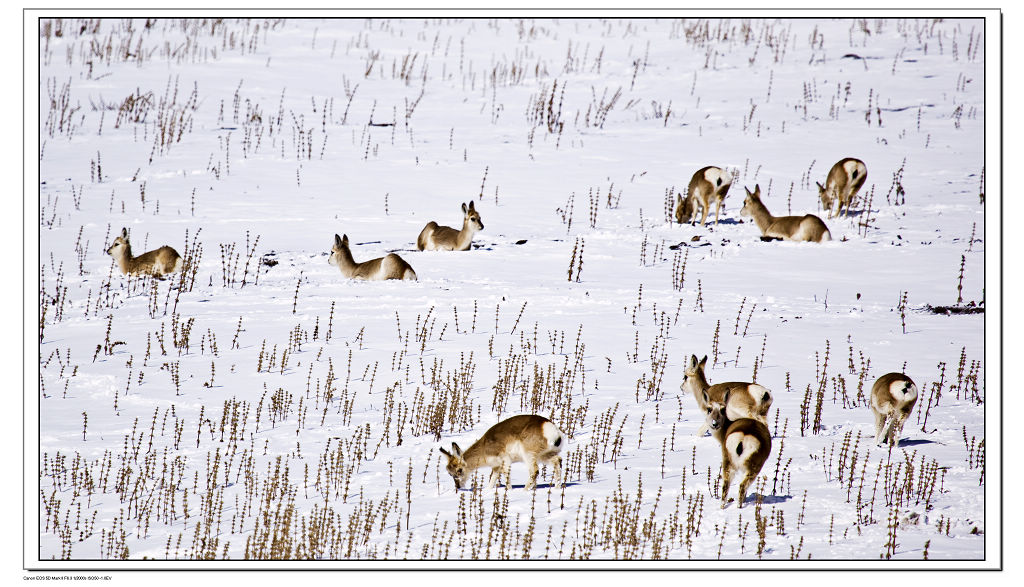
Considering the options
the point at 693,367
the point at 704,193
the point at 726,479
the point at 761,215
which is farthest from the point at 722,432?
the point at 704,193

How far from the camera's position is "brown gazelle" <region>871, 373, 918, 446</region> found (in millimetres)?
7180

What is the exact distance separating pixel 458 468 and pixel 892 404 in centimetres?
316

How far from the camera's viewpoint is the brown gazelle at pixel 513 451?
6742mm

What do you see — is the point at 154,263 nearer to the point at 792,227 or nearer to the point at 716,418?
the point at 716,418

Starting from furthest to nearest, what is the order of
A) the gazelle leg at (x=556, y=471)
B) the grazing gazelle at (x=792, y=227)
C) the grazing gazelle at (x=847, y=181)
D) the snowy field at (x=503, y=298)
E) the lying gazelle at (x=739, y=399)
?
the grazing gazelle at (x=847, y=181) → the grazing gazelle at (x=792, y=227) → the lying gazelle at (x=739, y=399) → the gazelle leg at (x=556, y=471) → the snowy field at (x=503, y=298)

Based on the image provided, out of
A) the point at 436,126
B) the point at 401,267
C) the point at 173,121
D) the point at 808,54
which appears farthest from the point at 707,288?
the point at 808,54

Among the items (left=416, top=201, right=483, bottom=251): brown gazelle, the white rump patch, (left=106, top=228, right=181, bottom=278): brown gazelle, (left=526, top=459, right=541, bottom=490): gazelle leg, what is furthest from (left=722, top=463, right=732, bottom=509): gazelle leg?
(left=106, top=228, right=181, bottom=278): brown gazelle

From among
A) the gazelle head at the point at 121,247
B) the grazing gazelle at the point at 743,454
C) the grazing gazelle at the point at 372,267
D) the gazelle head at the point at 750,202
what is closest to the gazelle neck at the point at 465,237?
the grazing gazelle at the point at 372,267

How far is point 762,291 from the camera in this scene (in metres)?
11.6

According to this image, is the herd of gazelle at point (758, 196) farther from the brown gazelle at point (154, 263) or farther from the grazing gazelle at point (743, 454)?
the grazing gazelle at point (743, 454)

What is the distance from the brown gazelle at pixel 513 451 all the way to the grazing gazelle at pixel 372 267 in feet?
17.1

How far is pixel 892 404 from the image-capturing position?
23.8 feet

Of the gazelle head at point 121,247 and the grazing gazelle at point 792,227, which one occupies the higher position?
the grazing gazelle at point 792,227

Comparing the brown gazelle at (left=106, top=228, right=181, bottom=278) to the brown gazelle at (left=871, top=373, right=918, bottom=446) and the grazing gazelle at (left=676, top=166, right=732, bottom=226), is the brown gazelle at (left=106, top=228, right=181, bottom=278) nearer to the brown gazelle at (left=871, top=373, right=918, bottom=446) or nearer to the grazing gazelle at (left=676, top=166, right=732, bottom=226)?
the grazing gazelle at (left=676, top=166, right=732, bottom=226)
